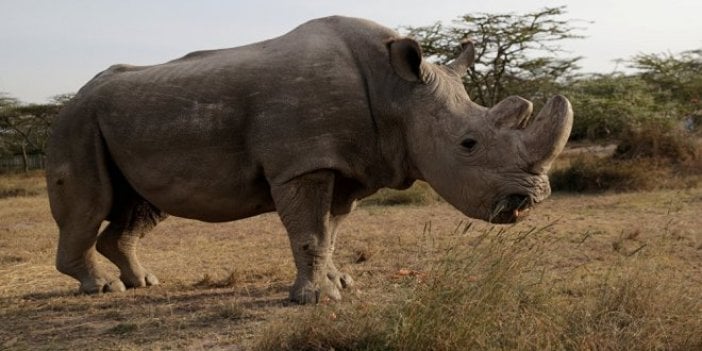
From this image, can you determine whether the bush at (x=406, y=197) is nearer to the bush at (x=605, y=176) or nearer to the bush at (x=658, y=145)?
the bush at (x=605, y=176)

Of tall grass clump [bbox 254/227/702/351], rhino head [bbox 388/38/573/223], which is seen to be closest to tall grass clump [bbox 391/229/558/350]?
tall grass clump [bbox 254/227/702/351]

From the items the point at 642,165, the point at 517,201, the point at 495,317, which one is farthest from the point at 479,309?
the point at 642,165

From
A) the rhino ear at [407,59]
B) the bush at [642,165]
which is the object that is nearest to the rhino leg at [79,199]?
the rhino ear at [407,59]

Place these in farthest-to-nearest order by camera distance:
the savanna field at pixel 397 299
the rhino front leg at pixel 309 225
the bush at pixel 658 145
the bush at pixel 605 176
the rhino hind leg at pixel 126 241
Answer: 1. the bush at pixel 658 145
2. the bush at pixel 605 176
3. the rhino hind leg at pixel 126 241
4. the rhino front leg at pixel 309 225
5. the savanna field at pixel 397 299

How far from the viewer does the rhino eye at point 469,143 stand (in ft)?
15.7

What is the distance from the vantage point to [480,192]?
15.5ft

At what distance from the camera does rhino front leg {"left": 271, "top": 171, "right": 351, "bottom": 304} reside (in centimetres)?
508

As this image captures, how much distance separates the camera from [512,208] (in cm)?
464

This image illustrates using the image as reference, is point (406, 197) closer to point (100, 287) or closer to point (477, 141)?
point (100, 287)

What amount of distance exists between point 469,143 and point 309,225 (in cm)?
124

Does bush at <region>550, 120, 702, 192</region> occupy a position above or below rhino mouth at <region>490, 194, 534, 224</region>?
below

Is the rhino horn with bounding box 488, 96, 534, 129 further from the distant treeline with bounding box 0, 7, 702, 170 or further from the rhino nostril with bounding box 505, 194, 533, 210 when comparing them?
the distant treeline with bounding box 0, 7, 702, 170

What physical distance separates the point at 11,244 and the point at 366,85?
633 centimetres

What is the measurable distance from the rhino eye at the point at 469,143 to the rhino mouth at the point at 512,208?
405 millimetres
